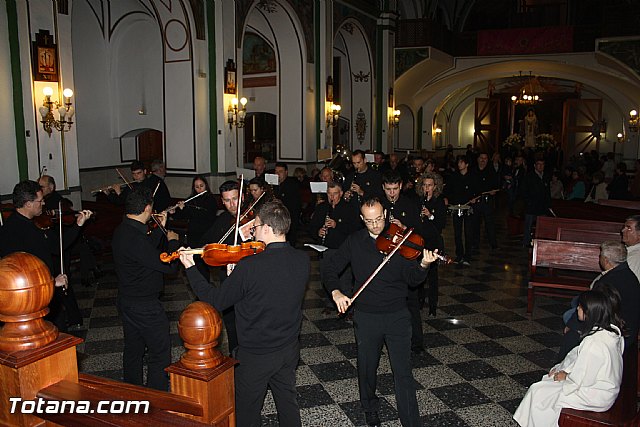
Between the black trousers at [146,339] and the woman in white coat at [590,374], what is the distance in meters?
2.72

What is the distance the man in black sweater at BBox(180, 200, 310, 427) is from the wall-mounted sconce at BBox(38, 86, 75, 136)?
7.06 m

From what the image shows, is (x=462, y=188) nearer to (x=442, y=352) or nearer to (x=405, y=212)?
(x=405, y=212)

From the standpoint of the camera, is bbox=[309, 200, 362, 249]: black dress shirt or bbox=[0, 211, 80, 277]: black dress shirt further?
bbox=[309, 200, 362, 249]: black dress shirt

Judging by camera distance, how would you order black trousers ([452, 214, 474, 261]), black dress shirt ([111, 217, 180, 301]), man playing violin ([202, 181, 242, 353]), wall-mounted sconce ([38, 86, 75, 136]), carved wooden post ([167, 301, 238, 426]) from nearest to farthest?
carved wooden post ([167, 301, 238, 426]) < black dress shirt ([111, 217, 180, 301]) < man playing violin ([202, 181, 242, 353]) < wall-mounted sconce ([38, 86, 75, 136]) < black trousers ([452, 214, 474, 261])

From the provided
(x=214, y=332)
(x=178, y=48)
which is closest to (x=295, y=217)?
(x=178, y=48)

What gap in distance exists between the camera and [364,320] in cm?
407

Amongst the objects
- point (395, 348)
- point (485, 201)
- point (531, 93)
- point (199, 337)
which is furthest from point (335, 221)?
point (531, 93)

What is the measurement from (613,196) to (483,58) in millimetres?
11785

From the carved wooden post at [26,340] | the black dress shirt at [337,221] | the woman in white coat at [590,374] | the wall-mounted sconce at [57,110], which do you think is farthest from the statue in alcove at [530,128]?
the carved wooden post at [26,340]

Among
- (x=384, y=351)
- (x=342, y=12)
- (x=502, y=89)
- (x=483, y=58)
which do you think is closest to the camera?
(x=384, y=351)

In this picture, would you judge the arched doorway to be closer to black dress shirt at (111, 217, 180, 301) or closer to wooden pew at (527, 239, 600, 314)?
wooden pew at (527, 239, 600, 314)

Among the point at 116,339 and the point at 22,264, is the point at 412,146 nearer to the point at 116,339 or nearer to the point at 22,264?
the point at 116,339

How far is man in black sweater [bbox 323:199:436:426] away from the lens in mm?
3943

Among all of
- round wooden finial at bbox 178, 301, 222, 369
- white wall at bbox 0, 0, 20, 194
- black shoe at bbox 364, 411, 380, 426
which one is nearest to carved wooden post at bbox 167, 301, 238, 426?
round wooden finial at bbox 178, 301, 222, 369
